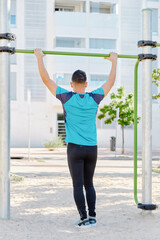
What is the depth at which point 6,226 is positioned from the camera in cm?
414

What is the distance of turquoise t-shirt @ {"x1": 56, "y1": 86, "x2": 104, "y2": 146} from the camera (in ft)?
13.3

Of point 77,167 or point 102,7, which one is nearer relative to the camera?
point 77,167

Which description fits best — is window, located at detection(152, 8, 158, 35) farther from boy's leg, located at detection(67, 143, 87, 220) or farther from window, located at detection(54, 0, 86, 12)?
boy's leg, located at detection(67, 143, 87, 220)

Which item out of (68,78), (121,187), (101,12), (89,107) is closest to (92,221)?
(89,107)

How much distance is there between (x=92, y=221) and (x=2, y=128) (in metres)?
A: 1.29

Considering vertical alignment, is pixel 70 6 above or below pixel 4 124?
above

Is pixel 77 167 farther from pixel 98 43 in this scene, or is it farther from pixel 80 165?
pixel 98 43

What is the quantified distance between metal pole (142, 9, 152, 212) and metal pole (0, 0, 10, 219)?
1.43m

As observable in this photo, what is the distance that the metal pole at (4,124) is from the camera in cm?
437

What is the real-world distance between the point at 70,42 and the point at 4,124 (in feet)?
99.4

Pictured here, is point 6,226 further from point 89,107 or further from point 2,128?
point 89,107

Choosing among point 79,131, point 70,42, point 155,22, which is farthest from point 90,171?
point 155,22

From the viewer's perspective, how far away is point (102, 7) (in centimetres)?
3606

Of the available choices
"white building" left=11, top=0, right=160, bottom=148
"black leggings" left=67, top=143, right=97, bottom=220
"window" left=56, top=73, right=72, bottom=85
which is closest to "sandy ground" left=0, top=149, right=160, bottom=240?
"black leggings" left=67, top=143, right=97, bottom=220
